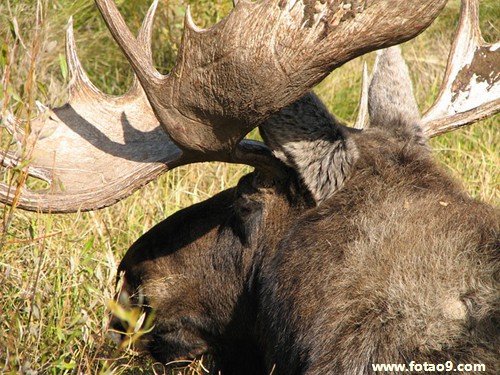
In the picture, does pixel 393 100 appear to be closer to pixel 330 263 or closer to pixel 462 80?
pixel 462 80

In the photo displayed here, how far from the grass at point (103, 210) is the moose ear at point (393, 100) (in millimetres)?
1444

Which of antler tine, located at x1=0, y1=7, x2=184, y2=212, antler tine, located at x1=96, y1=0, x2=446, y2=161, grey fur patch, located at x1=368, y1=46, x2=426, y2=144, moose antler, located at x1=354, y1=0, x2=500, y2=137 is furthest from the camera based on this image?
moose antler, located at x1=354, y1=0, x2=500, y2=137

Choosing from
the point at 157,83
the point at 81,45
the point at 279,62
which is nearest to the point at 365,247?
the point at 279,62

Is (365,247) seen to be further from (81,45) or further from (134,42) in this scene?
(81,45)

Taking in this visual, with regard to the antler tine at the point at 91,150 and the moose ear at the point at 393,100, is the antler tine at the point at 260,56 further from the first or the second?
the moose ear at the point at 393,100

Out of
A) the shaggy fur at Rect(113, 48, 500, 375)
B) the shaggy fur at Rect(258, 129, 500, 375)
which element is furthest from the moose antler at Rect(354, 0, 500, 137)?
the shaggy fur at Rect(258, 129, 500, 375)

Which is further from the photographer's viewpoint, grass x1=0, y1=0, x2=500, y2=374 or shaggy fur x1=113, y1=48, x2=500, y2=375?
grass x1=0, y1=0, x2=500, y2=374

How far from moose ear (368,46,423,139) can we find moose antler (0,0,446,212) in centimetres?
69

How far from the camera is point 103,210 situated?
593 centimetres

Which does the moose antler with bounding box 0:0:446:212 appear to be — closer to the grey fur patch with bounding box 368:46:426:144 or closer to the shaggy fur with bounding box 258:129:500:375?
the shaggy fur with bounding box 258:129:500:375

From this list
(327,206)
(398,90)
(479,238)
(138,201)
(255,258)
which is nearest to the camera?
(479,238)

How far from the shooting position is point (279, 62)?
9.97ft

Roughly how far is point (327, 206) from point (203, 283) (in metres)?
0.77

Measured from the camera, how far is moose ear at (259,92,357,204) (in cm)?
337
